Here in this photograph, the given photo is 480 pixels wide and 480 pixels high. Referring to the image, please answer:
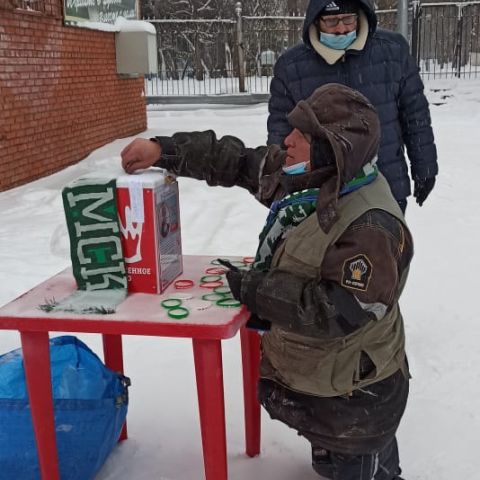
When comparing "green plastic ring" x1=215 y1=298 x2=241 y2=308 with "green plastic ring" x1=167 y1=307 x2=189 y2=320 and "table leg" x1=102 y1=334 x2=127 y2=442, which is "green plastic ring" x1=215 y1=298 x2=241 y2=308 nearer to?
"green plastic ring" x1=167 y1=307 x2=189 y2=320

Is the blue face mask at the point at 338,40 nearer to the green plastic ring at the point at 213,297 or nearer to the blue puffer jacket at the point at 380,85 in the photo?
the blue puffer jacket at the point at 380,85

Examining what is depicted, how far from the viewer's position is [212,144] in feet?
7.61

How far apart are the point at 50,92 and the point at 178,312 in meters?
6.83

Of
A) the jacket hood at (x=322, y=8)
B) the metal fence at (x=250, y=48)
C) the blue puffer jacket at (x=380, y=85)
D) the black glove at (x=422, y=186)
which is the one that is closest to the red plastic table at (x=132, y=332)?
the blue puffer jacket at (x=380, y=85)

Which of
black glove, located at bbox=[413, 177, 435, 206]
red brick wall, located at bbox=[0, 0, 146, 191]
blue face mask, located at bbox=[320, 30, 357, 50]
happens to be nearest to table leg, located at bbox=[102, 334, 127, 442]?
blue face mask, located at bbox=[320, 30, 357, 50]

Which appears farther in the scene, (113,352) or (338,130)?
(113,352)

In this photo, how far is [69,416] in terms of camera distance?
226 centimetres

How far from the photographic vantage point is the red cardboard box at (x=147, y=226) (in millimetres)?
1952

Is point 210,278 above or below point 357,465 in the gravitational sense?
above

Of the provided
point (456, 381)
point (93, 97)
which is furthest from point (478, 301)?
point (93, 97)

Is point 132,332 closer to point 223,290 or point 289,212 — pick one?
point 223,290

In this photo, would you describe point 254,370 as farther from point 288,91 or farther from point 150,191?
point 288,91

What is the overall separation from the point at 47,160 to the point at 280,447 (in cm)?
612

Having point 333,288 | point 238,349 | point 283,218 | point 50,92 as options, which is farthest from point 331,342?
point 50,92
